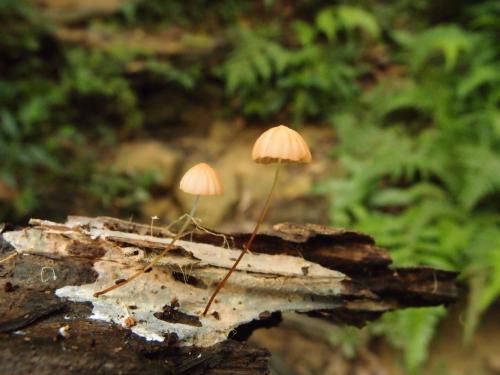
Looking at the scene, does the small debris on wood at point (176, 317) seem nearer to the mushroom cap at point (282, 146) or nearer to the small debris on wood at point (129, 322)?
the small debris on wood at point (129, 322)

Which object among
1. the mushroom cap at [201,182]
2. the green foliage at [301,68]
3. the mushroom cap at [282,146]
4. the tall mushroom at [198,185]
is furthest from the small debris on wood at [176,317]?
the green foliage at [301,68]

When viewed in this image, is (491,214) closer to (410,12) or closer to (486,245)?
(486,245)

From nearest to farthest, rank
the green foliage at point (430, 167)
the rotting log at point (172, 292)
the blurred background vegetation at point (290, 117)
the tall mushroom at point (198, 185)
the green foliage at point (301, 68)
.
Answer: the rotting log at point (172, 292) → the tall mushroom at point (198, 185) → the green foliage at point (430, 167) → the blurred background vegetation at point (290, 117) → the green foliage at point (301, 68)

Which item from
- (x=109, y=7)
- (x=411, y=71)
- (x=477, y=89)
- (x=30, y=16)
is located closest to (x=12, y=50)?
(x=30, y=16)

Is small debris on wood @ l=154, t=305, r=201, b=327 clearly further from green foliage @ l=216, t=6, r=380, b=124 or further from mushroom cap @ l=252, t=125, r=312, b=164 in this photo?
green foliage @ l=216, t=6, r=380, b=124

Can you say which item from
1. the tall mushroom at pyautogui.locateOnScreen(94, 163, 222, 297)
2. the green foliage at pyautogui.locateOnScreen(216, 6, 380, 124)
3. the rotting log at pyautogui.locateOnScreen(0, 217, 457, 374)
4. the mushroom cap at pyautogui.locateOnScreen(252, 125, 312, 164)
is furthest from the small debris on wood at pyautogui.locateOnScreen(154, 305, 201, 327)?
the green foliage at pyautogui.locateOnScreen(216, 6, 380, 124)

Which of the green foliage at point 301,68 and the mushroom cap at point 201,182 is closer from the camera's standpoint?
the mushroom cap at point 201,182

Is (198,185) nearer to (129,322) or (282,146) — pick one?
(282,146)
